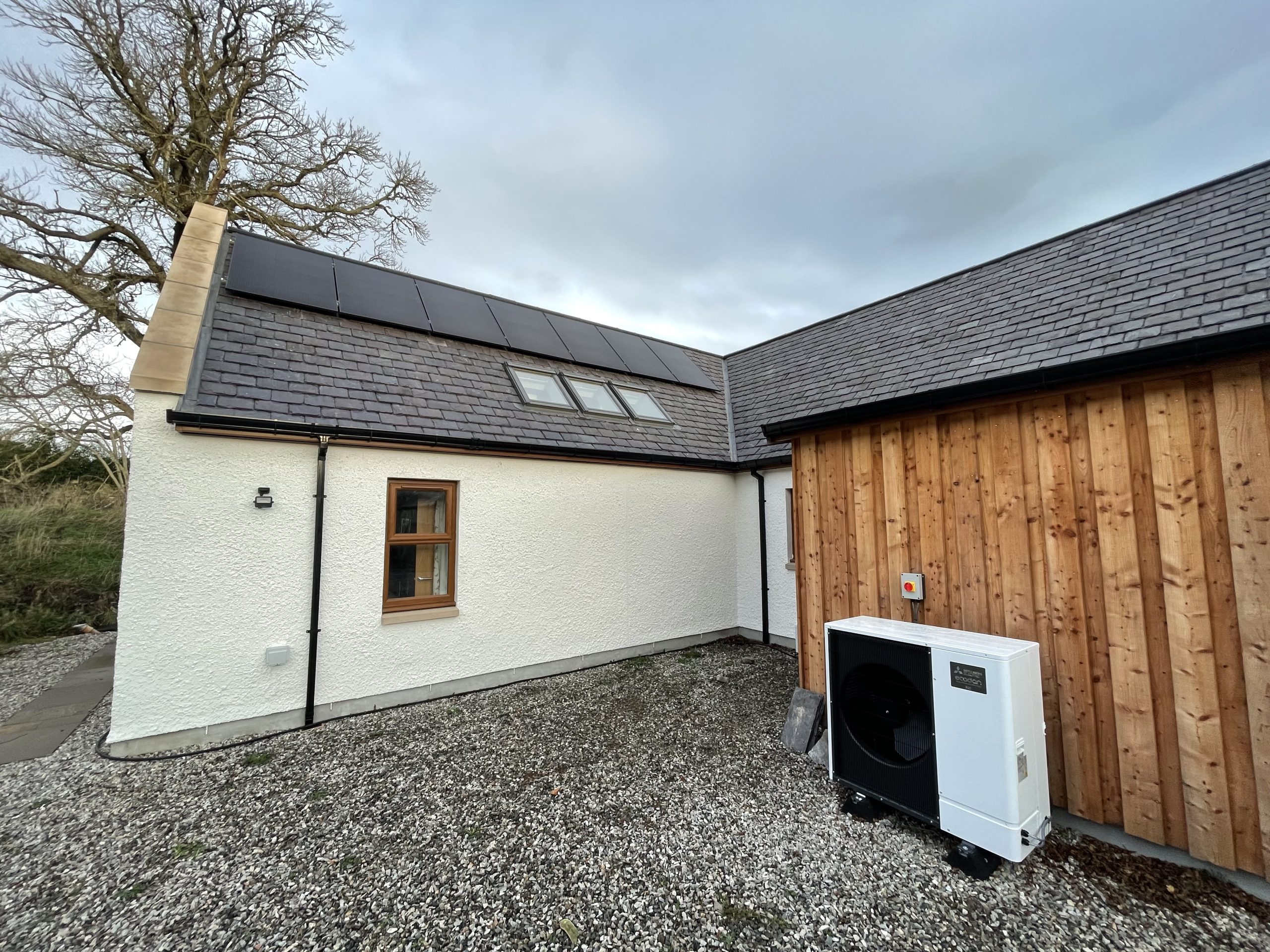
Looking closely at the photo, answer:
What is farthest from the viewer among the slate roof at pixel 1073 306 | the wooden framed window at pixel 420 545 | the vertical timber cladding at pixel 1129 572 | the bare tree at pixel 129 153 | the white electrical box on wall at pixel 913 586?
the bare tree at pixel 129 153

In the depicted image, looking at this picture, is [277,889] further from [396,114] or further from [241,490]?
[396,114]

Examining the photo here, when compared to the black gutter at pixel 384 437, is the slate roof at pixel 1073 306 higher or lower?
higher

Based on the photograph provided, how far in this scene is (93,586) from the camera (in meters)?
8.60

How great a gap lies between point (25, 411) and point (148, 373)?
9.10m

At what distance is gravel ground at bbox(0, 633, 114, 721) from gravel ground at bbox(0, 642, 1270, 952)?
2.29 metres

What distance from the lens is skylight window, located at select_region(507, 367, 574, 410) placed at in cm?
732

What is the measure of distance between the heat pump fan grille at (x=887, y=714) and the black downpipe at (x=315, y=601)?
506 cm

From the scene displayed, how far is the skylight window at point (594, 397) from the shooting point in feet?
25.9

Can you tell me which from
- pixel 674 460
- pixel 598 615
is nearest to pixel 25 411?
pixel 598 615

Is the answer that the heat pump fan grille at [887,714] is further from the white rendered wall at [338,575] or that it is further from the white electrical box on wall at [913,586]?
the white rendered wall at [338,575]

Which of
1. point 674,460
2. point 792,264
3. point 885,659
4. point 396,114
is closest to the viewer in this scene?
point 885,659

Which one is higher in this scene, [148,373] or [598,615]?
[148,373]

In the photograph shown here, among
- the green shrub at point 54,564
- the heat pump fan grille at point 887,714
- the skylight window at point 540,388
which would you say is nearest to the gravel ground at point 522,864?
the heat pump fan grille at point 887,714

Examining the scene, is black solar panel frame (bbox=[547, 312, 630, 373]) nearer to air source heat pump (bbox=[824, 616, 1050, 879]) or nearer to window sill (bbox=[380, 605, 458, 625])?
window sill (bbox=[380, 605, 458, 625])
